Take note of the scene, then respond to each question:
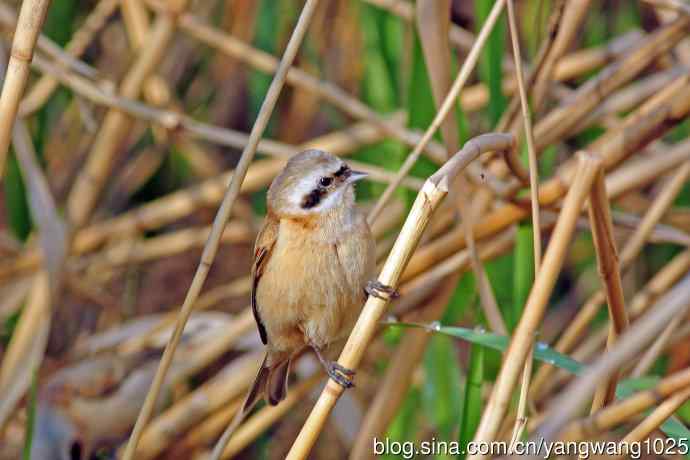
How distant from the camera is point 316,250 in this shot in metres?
2.85

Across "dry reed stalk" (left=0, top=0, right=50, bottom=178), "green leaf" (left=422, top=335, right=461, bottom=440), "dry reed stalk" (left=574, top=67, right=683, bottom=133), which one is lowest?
"green leaf" (left=422, top=335, right=461, bottom=440)

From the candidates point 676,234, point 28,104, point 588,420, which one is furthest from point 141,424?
point 28,104

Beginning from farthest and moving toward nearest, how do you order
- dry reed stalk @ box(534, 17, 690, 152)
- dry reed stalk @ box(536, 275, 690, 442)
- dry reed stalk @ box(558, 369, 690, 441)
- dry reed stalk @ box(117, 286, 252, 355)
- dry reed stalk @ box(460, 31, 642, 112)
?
1. dry reed stalk @ box(460, 31, 642, 112)
2. dry reed stalk @ box(117, 286, 252, 355)
3. dry reed stalk @ box(534, 17, 690, 152)
4. dry reed stalk @ box(558, 369, 690, 441)
5. dry reed stalk @ box(536, 275, 690, 442)

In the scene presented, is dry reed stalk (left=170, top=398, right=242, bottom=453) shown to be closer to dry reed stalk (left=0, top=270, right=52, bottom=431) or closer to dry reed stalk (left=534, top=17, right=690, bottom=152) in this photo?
dry reed stalk (left=0, top=270, right=52, bottom=431)

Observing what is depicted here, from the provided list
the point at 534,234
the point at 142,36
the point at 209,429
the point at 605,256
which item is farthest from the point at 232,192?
the point at 142,36

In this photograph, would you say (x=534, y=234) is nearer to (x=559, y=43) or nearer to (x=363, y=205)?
(x=559, y=43)

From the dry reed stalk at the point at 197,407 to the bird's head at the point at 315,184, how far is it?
1078 mm

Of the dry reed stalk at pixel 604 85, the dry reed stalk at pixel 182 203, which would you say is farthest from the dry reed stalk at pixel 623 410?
the dry reed stalk at pixel 182 203

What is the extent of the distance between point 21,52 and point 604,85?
2.22m

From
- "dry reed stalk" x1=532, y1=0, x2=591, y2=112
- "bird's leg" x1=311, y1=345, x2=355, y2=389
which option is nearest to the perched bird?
"bird's leg" x1=311, y1=345, x2=355, y2=389

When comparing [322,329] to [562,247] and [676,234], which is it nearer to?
[562,247]

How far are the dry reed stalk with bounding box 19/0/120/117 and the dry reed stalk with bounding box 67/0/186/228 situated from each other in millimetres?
331

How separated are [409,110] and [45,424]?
2.00 meters

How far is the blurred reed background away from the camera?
9.32 feet
